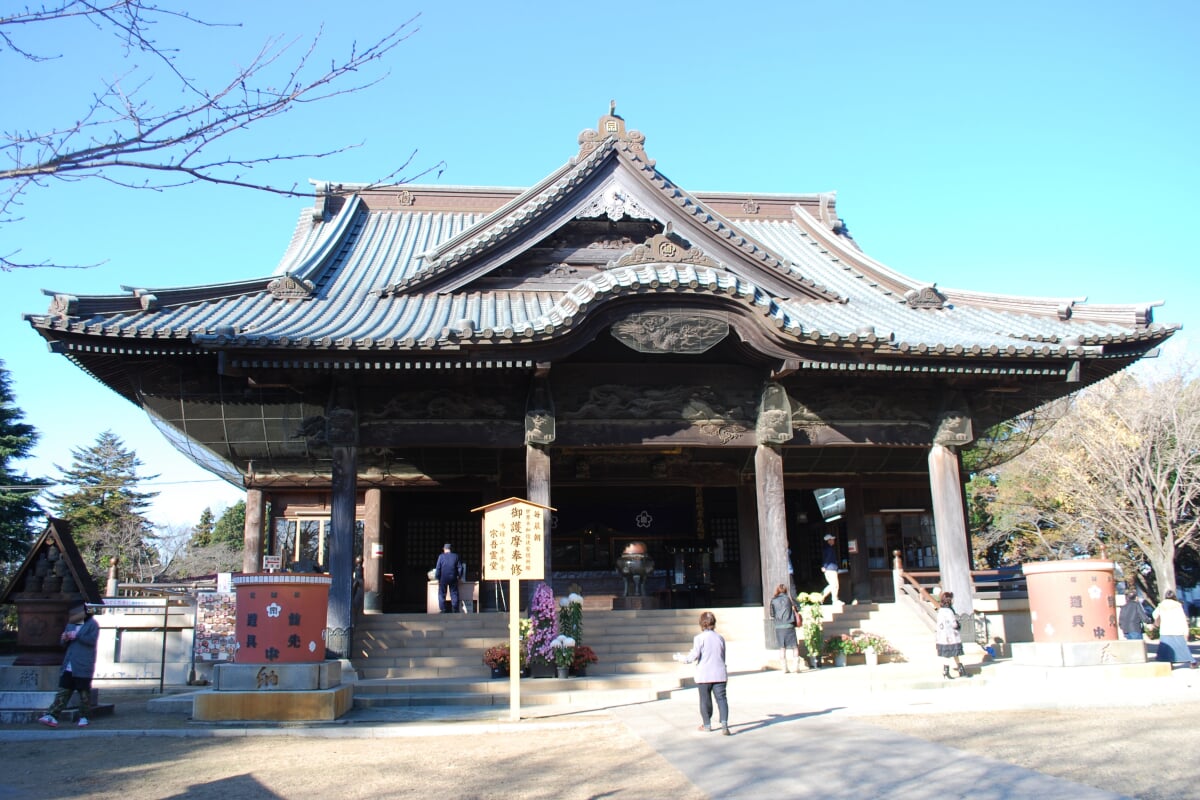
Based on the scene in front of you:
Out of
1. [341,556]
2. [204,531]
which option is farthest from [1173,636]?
[204,531]

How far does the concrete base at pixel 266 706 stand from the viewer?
400 inches

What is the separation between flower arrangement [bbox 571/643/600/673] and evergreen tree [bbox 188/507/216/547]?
4653 cm

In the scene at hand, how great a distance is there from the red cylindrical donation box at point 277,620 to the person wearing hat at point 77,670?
2072mm

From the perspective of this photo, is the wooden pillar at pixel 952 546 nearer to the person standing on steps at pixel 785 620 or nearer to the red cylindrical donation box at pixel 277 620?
the person standing on steps at pixel 785 620

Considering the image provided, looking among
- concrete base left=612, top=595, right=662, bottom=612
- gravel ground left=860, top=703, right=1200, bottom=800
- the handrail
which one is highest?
the handrail

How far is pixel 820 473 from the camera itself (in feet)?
66.7

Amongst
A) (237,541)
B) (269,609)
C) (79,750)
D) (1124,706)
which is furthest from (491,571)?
(237,541)

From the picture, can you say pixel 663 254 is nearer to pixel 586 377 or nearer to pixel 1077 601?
pixel 586 377

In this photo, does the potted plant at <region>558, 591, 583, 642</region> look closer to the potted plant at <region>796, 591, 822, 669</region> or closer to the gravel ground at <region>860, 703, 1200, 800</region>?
the potted plant at <region>796, 591, 822, 669</region>

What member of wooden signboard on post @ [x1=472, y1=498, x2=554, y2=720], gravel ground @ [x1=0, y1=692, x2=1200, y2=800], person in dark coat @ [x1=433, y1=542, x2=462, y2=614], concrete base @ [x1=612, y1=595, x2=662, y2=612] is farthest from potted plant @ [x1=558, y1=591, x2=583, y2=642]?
concrete base @ [x1=612, y1=595, x2=662, y2=612]

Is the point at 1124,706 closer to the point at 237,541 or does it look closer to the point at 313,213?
the point at 313,213

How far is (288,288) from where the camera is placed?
54.0ft

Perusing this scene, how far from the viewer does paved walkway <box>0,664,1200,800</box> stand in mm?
6500

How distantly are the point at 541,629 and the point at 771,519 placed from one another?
14.6 feet
